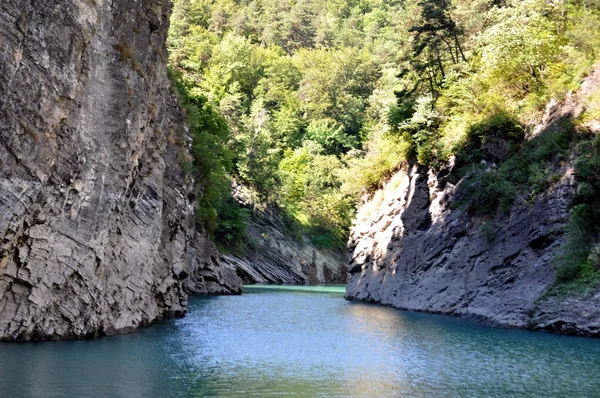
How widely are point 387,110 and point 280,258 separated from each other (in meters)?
23.8

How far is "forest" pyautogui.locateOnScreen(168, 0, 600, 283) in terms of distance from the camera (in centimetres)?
3597

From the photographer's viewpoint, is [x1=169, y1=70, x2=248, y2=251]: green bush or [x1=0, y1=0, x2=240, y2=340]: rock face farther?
[x1=169, y1=70, x2=248, y2=251]: green bush

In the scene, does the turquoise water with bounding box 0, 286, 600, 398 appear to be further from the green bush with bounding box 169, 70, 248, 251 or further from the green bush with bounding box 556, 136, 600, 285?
the green bush with bounding box 169, 70, 248, 251

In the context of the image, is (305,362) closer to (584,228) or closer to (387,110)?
(584,228)

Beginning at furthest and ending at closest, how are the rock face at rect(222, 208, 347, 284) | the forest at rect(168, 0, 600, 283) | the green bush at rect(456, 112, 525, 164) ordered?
the rock face at rect(222, 208, 347, 284) < the green bush at rect(456, 112, 525, 164) < the forest at rect(168, 0, 600, 283)

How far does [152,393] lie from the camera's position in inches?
590

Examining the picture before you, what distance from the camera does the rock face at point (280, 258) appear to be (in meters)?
66.2

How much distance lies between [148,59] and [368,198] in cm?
3024

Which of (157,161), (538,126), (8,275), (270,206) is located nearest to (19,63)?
(8,275)

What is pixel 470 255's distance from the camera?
3612 cm

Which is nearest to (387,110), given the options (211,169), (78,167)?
(211,169)

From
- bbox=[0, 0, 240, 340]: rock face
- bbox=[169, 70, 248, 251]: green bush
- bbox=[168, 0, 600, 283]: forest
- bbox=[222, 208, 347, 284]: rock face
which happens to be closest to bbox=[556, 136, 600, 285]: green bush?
bbox=[168, 0, 600, 283]: forest

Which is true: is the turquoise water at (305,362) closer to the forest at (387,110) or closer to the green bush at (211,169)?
the forest at (387,110)

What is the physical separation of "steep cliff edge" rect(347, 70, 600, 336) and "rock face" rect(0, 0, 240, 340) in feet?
50.9
